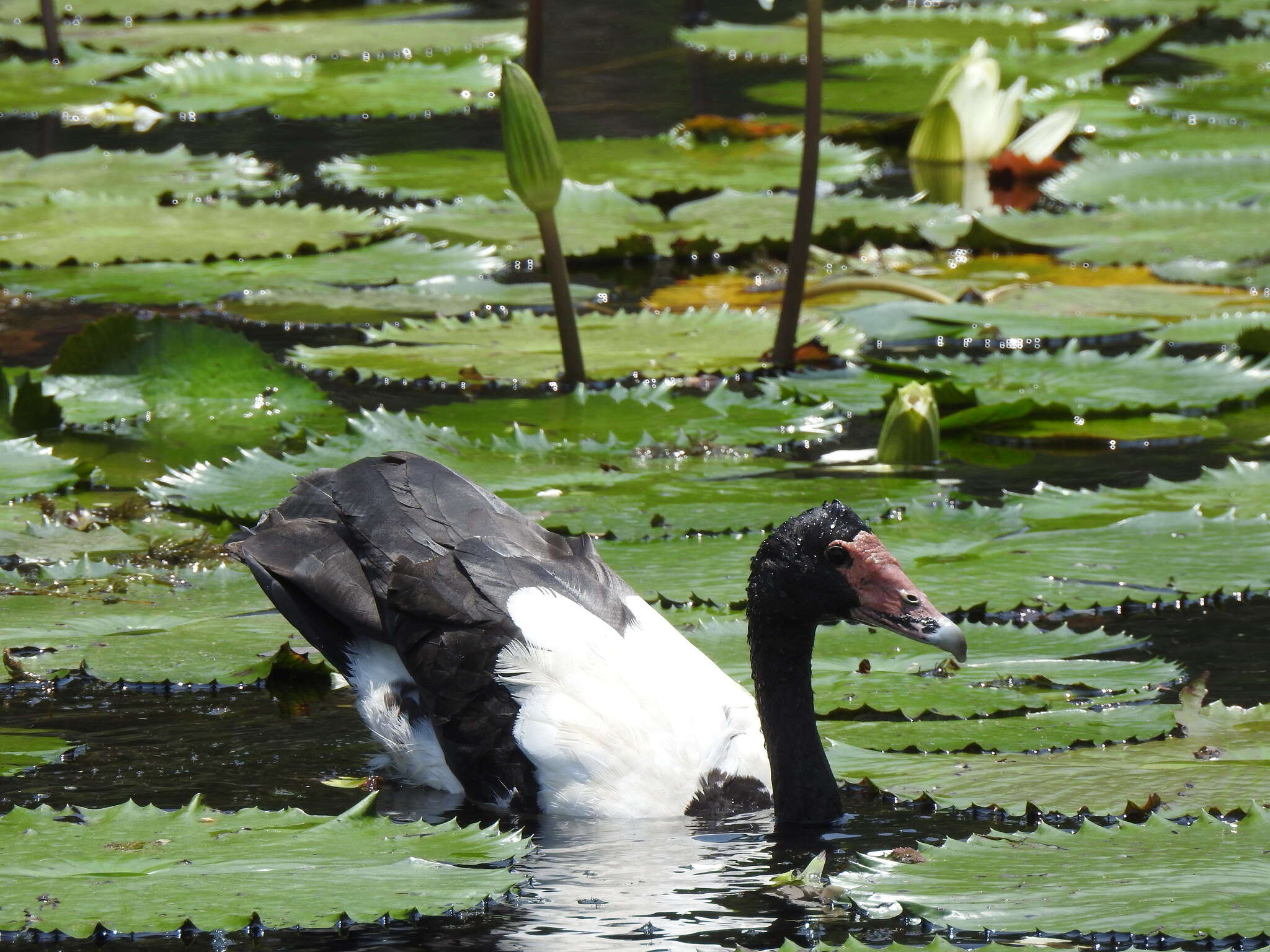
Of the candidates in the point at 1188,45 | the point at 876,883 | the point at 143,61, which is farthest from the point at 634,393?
the point at 1188,45

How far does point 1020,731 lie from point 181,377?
110 inches

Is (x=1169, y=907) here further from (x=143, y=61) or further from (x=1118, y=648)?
(x=143, y=61)

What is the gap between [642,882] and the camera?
8.64 ft

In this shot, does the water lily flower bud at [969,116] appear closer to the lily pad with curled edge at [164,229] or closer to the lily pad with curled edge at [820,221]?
the lily pad with curled edge at [820,221]

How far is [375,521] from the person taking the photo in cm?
331

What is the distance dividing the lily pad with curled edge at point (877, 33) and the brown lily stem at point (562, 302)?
5.66 meters

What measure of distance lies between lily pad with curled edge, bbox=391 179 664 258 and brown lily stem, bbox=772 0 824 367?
1343 mm

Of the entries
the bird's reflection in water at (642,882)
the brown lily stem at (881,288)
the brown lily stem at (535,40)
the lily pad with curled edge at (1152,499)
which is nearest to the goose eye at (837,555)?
the bird's reflection in water at (642,882)

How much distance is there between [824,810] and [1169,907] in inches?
29.0

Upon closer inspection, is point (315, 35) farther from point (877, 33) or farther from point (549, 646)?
point (549, 646)

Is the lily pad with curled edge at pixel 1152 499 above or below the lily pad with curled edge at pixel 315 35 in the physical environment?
below

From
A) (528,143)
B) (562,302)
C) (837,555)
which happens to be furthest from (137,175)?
(837,555)

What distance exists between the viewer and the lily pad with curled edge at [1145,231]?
21.1ft

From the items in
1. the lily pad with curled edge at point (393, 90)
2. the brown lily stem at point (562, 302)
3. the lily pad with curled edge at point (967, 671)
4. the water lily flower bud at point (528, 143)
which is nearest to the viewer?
the lily pad with curled edge at point (967, 671)
